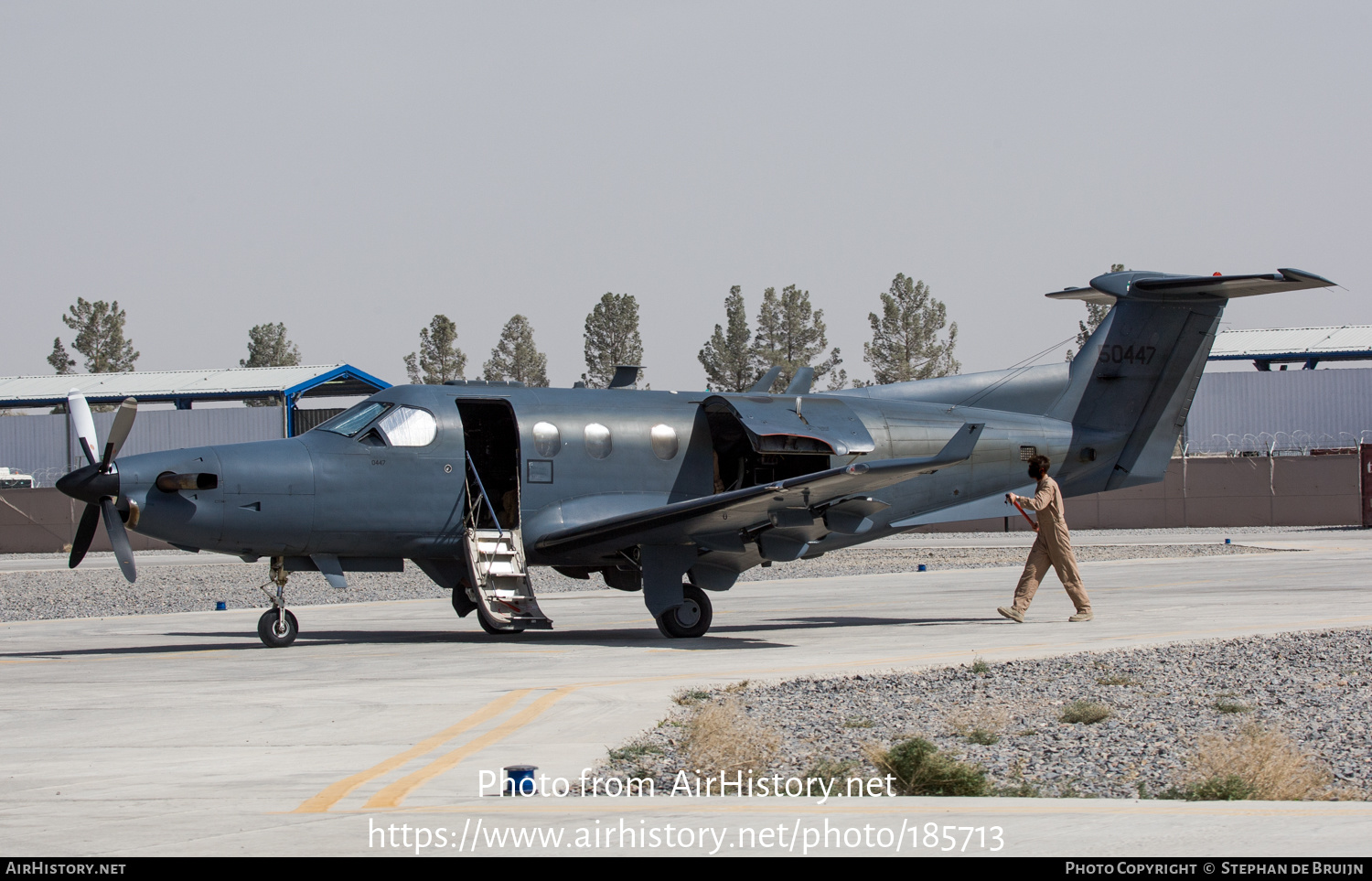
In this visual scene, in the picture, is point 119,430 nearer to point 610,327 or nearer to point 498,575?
point 498,575

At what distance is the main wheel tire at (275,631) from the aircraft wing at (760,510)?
9.82ft

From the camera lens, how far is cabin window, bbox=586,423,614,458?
16.6 meters

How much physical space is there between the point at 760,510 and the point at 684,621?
5.54ft

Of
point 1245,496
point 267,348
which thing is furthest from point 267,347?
point 1245,496

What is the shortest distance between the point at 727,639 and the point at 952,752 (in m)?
7.57

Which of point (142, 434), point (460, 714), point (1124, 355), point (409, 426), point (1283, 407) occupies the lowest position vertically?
point (460, 714)

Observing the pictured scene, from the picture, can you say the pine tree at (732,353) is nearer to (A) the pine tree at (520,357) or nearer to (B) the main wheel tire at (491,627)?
(A) the pine tree at (520,357)

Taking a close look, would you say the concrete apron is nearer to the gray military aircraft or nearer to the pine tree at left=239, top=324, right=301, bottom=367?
the gray military aircraft

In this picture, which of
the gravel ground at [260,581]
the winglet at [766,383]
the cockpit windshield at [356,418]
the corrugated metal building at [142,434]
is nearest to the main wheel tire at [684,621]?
the winglet at [766,383]

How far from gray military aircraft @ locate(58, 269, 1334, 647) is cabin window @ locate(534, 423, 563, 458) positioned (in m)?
0.02

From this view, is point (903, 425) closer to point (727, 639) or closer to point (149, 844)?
point (727, 639)

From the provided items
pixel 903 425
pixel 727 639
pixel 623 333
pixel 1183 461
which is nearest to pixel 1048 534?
pixel 903 425

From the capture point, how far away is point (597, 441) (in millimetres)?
16656

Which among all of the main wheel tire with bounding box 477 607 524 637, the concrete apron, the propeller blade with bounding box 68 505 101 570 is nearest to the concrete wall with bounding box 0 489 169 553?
the concrete apron
